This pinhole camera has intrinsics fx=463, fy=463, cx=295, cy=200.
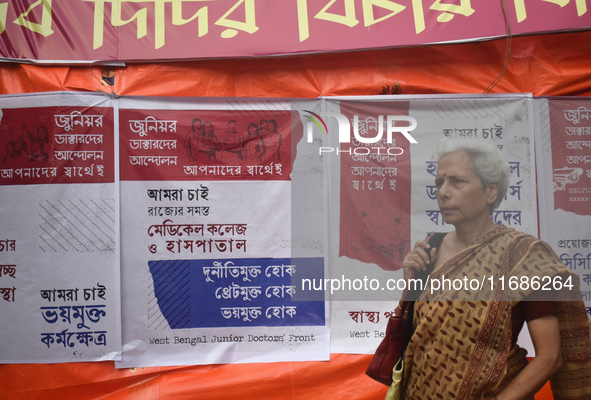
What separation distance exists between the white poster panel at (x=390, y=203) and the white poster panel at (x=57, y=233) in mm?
1375

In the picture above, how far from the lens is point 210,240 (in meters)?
2.86

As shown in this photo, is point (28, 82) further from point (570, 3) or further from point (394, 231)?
point (570, 3)

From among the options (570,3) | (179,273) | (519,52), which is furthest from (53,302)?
(570,3)

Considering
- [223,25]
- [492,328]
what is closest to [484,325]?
[492,328]

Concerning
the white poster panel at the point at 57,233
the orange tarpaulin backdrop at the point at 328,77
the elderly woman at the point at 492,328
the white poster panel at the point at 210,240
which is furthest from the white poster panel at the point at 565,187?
the white poster panel at the point at 57,233

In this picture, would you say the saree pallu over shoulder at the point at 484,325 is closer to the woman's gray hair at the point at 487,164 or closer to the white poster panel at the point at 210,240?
the woman's gray hair at the point at 487,164

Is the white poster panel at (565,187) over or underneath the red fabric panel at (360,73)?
underneath

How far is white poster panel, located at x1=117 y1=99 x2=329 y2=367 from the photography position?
284cm

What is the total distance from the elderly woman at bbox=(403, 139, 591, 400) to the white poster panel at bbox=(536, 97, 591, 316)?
87 cm

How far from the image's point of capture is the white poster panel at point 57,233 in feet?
9.28

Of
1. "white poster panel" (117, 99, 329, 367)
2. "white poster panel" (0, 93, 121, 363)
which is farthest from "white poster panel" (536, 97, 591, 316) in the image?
"white poster panel" (0, 93, 121, 363)

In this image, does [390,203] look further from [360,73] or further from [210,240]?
[210,240]

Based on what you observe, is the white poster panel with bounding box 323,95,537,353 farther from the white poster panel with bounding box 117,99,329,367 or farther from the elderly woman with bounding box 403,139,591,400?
the elderly woman with bounding box 403,139,591,400

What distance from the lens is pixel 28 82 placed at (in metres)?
2.92
